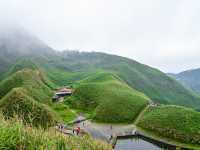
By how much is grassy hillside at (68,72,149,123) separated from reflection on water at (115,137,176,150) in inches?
828

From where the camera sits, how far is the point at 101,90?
Answer: 120812mm

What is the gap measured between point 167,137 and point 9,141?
233 feet

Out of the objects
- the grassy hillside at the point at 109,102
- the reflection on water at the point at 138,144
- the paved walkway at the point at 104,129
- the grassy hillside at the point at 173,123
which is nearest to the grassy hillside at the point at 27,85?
the grassy hillside at the point at 109,102

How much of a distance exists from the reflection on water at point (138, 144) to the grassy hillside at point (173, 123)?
7.85 m

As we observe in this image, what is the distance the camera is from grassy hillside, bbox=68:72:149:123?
3765 inches

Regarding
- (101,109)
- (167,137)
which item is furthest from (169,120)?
(101,109)

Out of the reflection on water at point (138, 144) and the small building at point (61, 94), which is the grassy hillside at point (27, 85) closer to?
the small building at point (61, 94)

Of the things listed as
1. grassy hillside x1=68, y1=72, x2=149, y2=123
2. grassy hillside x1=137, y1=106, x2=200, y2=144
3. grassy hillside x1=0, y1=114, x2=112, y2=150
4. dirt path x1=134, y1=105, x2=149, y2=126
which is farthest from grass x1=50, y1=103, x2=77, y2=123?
grassy hillside x1=0, y1=114, x2=112, y2=150

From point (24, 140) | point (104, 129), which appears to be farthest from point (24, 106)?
point (24, 140)

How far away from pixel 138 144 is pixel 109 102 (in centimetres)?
3710

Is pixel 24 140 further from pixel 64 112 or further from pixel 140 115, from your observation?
pixel 64 112

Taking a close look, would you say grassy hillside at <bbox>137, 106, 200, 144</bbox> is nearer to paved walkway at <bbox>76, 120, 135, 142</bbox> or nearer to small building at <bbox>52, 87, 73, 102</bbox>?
paved walkway at <bbox>76, 120, 135, 142</bbox>

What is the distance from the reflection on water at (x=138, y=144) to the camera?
65.3 meters

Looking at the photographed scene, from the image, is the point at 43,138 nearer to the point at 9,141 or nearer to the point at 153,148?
the point at 9,141
